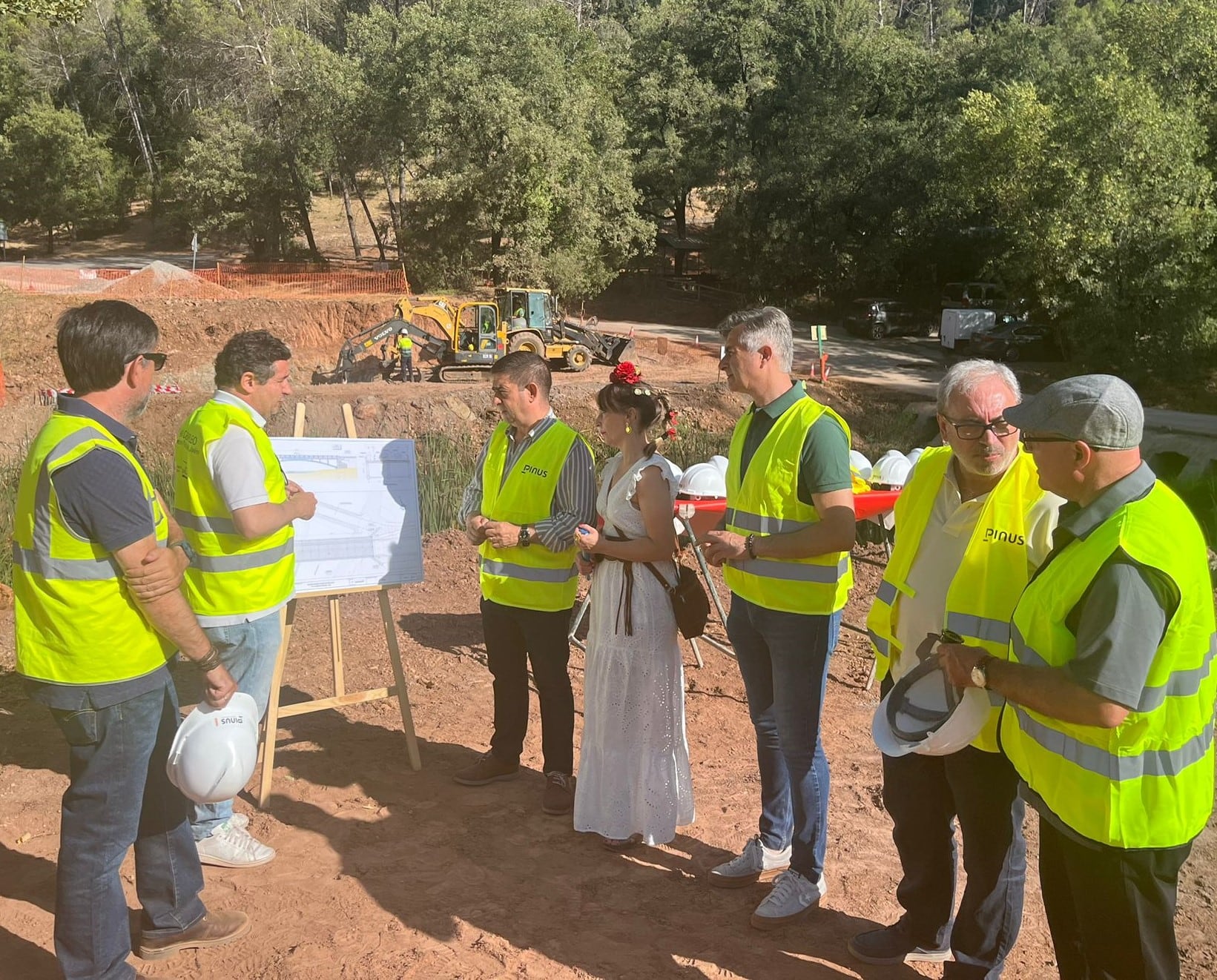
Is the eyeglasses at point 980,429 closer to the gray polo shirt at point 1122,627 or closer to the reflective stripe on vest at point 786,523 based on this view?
the reflective stripe on vest at point 786,523

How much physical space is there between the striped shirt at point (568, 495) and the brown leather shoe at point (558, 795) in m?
1.06

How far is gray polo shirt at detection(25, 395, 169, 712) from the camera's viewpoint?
273 centimetres

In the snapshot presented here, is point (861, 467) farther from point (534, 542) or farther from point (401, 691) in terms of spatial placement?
point (401, 691)

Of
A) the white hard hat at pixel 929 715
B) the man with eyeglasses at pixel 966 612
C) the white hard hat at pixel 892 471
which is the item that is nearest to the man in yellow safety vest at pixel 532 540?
the man with eyeglasses at pixel 966 612

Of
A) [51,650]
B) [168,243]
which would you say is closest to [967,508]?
[51,650]

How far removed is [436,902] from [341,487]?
200cm

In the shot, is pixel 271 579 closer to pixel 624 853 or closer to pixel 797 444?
pixel 624 853

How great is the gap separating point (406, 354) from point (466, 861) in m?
18.5

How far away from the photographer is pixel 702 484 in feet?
21.8

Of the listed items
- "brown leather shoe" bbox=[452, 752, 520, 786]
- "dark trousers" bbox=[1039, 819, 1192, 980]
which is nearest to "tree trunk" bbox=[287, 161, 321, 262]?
"brown leather shoe" bbox=[452, 752, 520, 786]

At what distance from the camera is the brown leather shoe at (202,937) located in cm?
331

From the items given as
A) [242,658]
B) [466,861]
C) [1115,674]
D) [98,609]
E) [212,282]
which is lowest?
[466,861]

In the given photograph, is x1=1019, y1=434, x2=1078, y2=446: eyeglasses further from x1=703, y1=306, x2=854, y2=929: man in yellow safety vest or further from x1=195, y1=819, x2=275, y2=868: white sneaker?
x1=195, y1=819, x2=275, y2=868: white sneaker

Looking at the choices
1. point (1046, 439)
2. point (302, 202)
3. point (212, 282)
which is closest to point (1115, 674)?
point (1046, 439)
